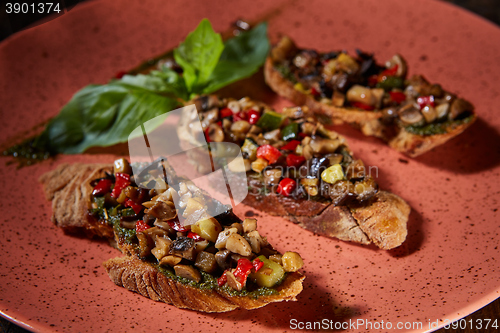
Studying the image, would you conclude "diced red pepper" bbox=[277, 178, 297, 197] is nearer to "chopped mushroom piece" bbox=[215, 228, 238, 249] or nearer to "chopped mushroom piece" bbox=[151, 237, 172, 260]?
"chopped mushroom piece" bbox=[215, 228, 238, 249]

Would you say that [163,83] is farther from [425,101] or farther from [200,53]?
[425,101]

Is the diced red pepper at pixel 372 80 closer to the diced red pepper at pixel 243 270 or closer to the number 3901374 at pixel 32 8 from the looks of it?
the diced red pepper at pixel 243 270

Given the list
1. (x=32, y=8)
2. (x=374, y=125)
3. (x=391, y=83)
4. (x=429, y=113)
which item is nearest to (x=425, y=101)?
(x=429, y=113)

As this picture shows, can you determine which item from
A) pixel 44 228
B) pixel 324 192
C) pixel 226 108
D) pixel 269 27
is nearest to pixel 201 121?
pixel 226 108

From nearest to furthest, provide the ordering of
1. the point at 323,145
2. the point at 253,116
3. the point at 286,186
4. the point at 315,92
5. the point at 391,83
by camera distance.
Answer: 1. the point at 286,186
2. the point at 323,145
3. the point at 253,116
4. the point at 391,83
5. the point at 315,92

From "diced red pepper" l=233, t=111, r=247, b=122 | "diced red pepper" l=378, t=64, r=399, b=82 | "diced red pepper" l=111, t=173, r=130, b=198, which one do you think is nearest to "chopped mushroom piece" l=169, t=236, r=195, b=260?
"diced red pepper" l=111, t=173, r=130, b=198
